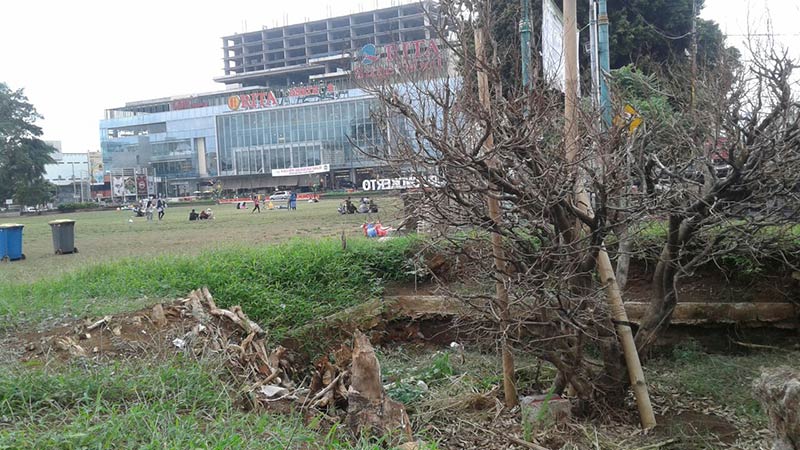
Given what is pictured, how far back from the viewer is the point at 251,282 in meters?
8.58

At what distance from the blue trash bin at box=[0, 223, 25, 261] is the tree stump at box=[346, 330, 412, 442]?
565 inches

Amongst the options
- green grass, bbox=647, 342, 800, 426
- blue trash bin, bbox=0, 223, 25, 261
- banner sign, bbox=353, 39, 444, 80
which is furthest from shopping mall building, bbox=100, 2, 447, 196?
green grass, bbox=647, 342, 800, 426

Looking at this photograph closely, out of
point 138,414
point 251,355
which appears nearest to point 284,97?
point 251,355

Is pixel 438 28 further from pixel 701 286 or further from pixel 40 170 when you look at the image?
pixel 40 170

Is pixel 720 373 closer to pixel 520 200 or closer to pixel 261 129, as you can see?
pixel 520 200

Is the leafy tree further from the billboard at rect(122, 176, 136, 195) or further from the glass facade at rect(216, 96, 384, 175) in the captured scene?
the glass facade at rect(216, 96, 384, 175)

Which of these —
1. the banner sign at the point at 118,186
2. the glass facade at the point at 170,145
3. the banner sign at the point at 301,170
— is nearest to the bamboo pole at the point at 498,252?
the banner sign at the point at 301,170

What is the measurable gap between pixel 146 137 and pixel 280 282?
85195mm

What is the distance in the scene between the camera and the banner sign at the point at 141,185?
7081 cm

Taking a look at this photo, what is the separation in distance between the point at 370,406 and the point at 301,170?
69840 millimetres

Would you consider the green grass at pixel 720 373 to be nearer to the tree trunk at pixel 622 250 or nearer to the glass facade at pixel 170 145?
the tree trunk at pixel 622 250

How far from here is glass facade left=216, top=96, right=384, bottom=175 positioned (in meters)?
69.7

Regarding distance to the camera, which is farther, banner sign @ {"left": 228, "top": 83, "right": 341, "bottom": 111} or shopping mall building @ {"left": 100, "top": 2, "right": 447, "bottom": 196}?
banner sign @ {"left": 228, "top": 83, "right": 341, "bottom": 111}

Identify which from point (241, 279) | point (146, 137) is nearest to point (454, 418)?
point (241, 279)
